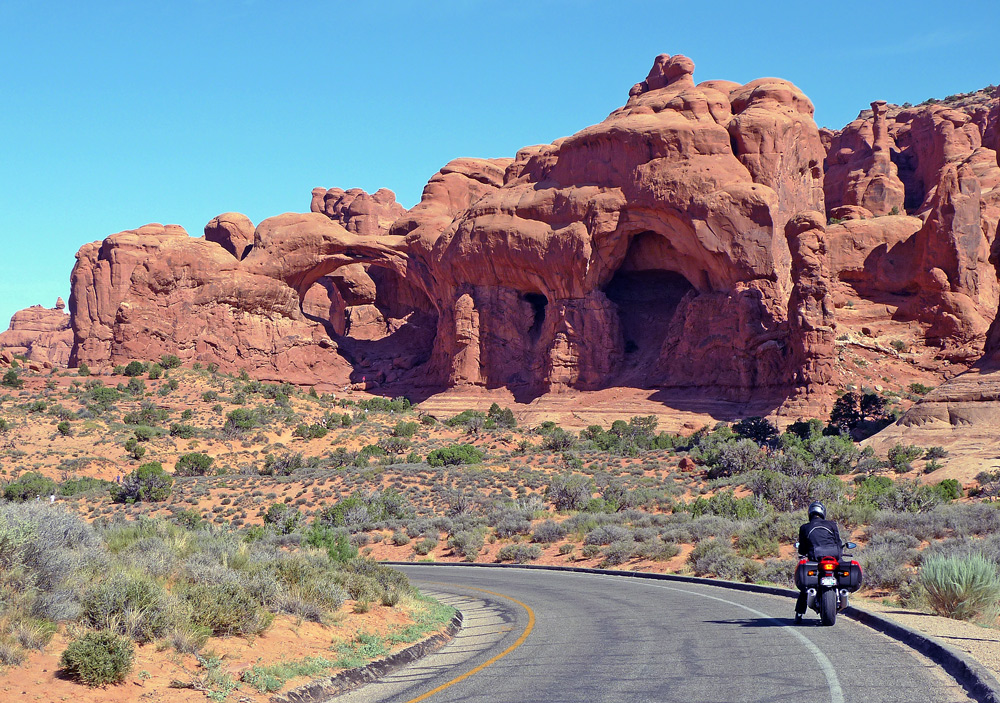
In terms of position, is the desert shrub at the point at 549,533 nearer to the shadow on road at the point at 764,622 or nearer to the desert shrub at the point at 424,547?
the desert shrub at the point at 424,547

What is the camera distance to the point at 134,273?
66438 millimetres

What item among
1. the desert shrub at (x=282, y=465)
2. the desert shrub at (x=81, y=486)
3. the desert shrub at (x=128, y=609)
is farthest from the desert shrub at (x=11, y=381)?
the desert shrub at (x=128, y=609)

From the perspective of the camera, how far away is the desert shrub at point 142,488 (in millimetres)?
36656

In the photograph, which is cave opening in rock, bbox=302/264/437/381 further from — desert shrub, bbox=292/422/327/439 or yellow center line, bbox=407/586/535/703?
yellow center line, bbox=407/586/535/703

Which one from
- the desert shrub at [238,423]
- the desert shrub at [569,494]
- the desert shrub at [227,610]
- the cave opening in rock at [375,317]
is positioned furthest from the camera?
the cave opening in rock at [375,317]

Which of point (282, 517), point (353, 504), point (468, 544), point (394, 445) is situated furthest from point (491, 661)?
point (394, 445)

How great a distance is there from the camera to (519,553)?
26.0m

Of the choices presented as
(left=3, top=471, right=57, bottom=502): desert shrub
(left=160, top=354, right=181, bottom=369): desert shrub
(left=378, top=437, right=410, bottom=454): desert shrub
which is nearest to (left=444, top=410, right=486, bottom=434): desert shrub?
(left=378, top=437, right=410, bottom=454): desert shrub

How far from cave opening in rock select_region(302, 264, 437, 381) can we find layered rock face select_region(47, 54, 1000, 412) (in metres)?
0.24

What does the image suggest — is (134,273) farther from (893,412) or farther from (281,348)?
(893,412)

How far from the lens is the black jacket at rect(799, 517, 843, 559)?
34.8ft

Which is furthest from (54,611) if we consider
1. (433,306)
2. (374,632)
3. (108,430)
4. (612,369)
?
(433,306)

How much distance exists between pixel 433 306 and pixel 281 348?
43.0ft

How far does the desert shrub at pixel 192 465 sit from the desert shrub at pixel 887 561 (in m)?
33.6
